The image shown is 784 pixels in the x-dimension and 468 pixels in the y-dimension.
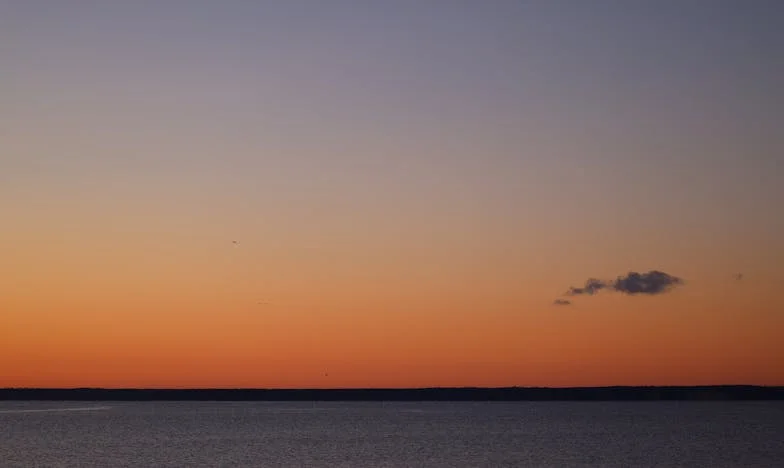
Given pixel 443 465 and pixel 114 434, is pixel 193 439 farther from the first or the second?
pixel 443 465

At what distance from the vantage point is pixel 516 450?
140 metres

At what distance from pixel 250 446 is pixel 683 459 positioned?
59741mm

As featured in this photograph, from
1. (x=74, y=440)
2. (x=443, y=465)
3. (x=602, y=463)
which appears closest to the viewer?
(x=443, y=465)

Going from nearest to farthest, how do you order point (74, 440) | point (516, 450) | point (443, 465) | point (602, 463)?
point (443, 465)
point (602, 463)
point (516, 450)
point (74, 440)

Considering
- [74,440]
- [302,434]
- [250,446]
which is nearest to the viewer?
[250,446]

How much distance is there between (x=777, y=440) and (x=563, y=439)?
33.9 meters

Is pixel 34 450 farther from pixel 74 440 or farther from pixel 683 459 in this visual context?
pixel 683 459

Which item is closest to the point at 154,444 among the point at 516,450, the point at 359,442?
the point at 359,442

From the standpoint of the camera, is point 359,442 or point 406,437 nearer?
point 359,442

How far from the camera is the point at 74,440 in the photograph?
171 m

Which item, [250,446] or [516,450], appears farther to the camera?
[250,446]

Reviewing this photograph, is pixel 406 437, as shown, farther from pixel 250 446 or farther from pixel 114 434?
pixel 114 434

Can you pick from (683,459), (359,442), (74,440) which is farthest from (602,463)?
(74,440)

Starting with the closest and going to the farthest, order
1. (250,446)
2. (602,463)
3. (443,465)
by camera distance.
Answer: (443,465) < (602,463) < (250,446)
